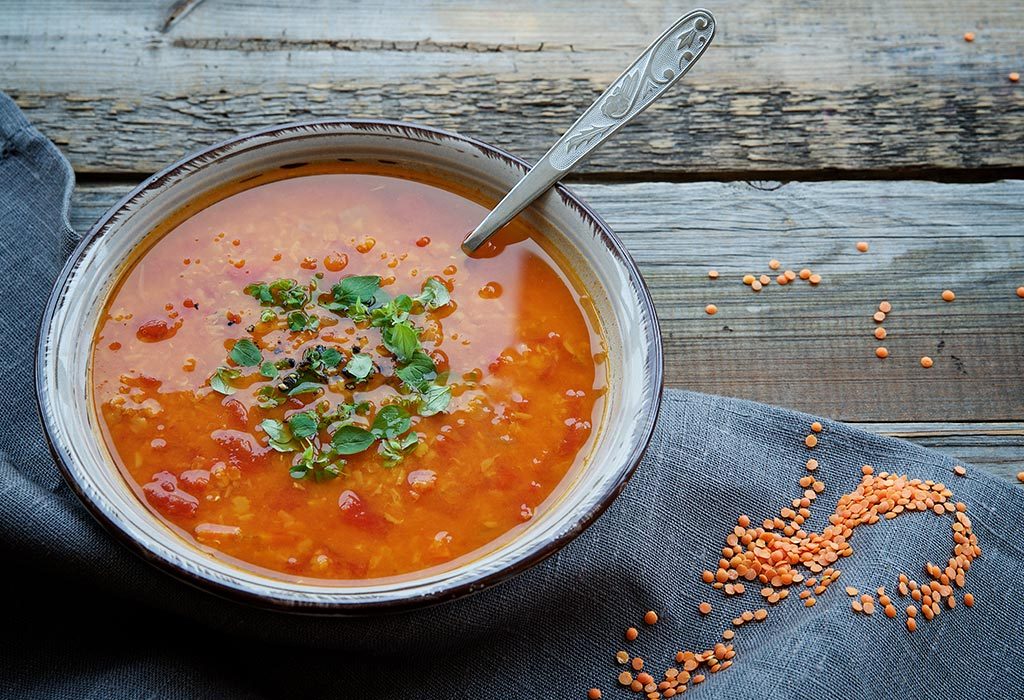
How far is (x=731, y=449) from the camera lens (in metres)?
2.51

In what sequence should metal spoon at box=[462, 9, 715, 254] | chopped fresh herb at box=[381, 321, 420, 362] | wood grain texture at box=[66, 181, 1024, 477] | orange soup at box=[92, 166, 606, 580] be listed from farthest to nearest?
wood grain texture at box=[66, 181, 1024, 477], metal spoon at box=[462, 9, 715, 254], chopped fresh herb at box=[381, 321, 420, 362], orange soup at box=[92, 166, 606, 580]

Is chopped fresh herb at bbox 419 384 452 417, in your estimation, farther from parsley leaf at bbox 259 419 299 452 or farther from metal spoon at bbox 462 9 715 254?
metal spoon at bbox 462 9 715 254

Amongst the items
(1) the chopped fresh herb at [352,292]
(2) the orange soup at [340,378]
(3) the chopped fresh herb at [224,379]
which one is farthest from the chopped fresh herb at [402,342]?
(3) the chopped fresh herb at [224,379]

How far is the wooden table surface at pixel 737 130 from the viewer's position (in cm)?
270

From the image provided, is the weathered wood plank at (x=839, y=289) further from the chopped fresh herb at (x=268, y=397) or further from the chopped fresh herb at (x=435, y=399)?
the chopped fresh herb at (x=268, y=397)

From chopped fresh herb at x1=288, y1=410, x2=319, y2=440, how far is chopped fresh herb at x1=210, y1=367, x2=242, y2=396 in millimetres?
150

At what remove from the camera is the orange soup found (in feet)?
6.59

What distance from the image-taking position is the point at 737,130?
2.90 meters

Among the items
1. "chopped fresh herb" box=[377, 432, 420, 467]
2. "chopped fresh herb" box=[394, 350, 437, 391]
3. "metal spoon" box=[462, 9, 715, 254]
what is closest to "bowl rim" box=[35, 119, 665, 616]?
"metal spoon" box=[462, 9, 715, 254]

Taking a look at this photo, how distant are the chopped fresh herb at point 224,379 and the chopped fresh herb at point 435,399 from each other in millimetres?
395

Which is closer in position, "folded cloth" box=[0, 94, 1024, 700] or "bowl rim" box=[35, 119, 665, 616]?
"bowl rim" box=[35, 119, 665, 616]

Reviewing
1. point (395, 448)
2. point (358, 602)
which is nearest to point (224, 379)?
point (395, 448)

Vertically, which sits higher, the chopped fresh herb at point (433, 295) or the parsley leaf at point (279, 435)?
the chopped fresh herb at point (433, 295)

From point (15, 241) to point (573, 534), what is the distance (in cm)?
161
